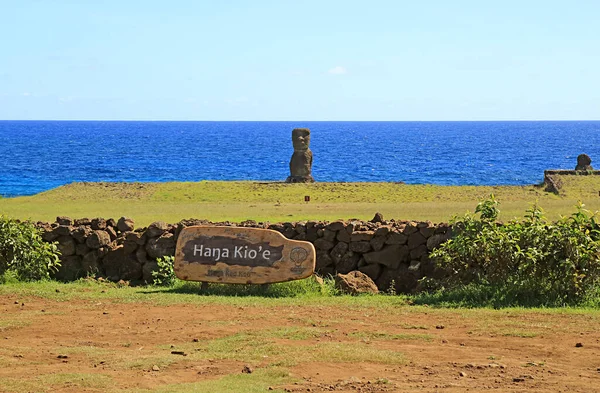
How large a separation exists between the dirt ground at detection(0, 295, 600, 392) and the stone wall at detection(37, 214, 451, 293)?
2.46m

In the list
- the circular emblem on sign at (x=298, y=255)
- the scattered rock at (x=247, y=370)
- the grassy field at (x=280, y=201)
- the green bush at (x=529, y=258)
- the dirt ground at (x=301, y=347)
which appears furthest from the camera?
the grassy field at (x=280, y=201)

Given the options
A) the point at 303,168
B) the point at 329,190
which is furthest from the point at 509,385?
the point at 303,168

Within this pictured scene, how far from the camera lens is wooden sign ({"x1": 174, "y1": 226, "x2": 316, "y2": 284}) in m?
12.0

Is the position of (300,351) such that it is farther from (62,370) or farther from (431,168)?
(431,168)

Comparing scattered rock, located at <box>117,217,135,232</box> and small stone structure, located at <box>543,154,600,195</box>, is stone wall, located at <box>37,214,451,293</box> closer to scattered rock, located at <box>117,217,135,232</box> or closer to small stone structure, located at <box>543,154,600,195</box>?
scattered rock, located at <box>117,217,135,232</box>

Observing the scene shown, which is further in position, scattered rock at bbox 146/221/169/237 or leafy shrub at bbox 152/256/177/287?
scattered rock at bbox 146/221/169/237

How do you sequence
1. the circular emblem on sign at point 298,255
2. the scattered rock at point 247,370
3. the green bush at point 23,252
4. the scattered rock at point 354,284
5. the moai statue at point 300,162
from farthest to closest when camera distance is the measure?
the moai statue at point 300,162 → the green bush at point 23,252 → the scattered rock at point 354,284 → the circular emblem on sign at point 298,255 → the scattered rock at point 247,370

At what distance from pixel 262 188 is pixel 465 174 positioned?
34.4 m

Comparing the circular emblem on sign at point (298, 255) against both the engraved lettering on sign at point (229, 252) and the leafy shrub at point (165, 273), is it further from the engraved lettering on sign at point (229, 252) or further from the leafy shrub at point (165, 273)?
the leafy shrub at point (165, 273)

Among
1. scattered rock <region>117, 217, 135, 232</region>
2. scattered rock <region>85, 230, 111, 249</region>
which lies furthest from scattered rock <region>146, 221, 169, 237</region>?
scattered rock <region>85, 230, 111, 249</region>

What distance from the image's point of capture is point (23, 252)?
12.8m

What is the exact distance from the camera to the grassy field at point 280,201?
25141 mm

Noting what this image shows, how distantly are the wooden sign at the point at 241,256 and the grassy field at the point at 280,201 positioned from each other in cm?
990

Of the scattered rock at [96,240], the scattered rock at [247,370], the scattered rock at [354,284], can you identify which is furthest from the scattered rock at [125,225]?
the scattered rock at [247,370]
